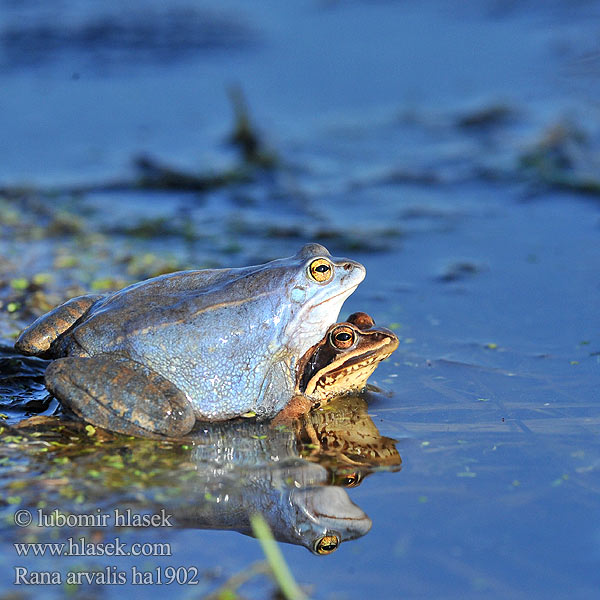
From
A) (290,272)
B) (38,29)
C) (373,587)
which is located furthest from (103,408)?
(38,29)

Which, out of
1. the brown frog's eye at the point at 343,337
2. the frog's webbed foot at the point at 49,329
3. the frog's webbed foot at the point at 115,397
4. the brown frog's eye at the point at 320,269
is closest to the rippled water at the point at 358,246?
the frog's webbed foot at the point at 115,397

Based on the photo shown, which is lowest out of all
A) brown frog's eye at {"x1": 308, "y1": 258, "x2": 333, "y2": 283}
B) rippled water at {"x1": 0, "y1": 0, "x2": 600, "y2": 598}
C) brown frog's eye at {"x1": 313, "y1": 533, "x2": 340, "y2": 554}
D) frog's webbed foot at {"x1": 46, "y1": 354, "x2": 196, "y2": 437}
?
rippled water at {"x1": 0, "y1": 0, "x2": 600, "y2": 598}

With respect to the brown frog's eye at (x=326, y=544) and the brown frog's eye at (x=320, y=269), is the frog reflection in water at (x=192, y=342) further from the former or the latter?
the brown frog's eye at (x=326, y=544)

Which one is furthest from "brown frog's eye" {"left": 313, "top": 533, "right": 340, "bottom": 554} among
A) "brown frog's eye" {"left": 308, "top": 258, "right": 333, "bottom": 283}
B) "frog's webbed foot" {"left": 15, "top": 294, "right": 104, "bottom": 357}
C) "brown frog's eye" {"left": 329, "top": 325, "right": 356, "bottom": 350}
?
Result: "frog's webbed foot" {"left": 15, "top": 294, "right": 104, "bottom": 357}

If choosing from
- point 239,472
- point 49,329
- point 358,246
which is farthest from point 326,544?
point 358,246

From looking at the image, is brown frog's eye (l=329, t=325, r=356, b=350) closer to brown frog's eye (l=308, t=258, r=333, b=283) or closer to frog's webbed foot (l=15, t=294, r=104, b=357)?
brown frog's eye (l=308, t=258, r=333, b=283)

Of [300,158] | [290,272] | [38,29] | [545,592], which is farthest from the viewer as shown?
[38,29]

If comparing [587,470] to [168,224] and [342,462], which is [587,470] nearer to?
[342,462]
